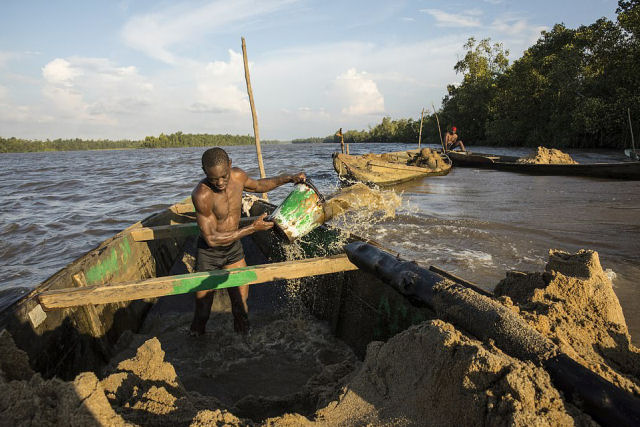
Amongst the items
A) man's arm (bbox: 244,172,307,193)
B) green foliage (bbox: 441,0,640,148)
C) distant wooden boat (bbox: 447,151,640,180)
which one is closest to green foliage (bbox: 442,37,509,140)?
green foliage (bbox: 441,0,640,148)

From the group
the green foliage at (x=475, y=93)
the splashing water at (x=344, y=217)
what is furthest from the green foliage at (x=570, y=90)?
the splashing water at (x=344, y=217)

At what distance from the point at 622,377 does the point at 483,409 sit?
2.29 ft

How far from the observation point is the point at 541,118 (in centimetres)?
2766

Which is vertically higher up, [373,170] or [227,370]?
[373,170]

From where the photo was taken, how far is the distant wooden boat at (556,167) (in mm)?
11734

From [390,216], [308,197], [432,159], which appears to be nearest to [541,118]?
[432,159]

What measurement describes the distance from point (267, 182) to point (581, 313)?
312 cm

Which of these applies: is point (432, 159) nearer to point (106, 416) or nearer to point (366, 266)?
point (366, 266)

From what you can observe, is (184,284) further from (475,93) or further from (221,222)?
(475,93)

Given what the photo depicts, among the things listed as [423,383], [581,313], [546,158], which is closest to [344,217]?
[581,313]

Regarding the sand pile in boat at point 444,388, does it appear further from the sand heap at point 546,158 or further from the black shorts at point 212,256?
the sand heap at point 546,158

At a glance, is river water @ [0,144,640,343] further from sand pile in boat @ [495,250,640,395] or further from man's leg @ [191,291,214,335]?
man's leg @ [191,291,214,335]

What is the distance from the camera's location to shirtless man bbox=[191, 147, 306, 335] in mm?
3219

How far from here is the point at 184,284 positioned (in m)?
2.85
